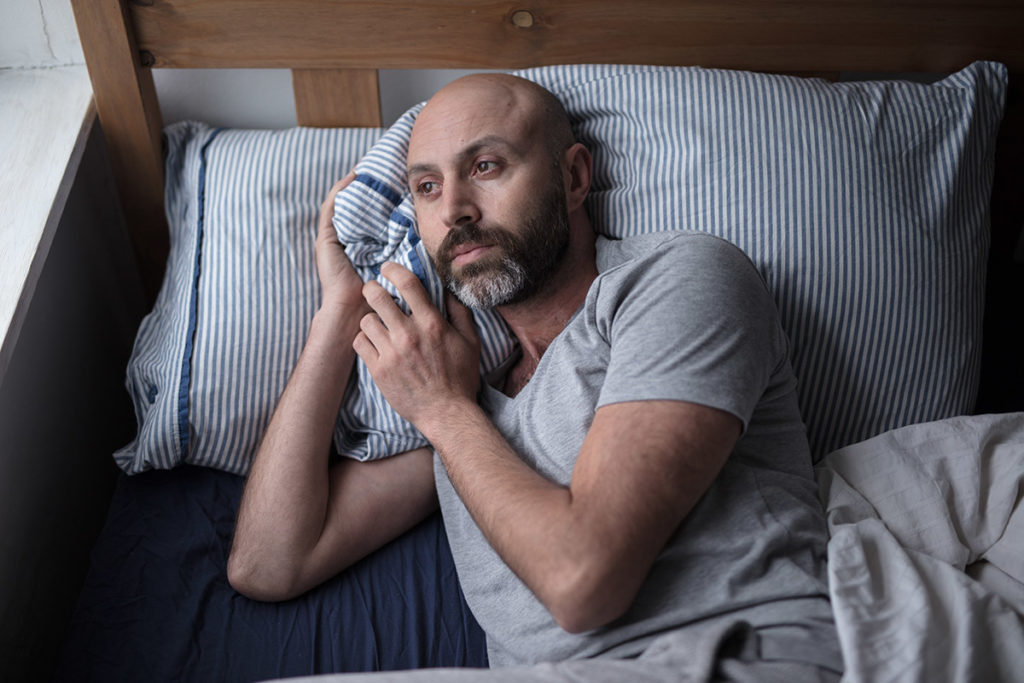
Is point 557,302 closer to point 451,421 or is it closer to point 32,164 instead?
point 451,421

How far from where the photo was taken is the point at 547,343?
136 centimetres

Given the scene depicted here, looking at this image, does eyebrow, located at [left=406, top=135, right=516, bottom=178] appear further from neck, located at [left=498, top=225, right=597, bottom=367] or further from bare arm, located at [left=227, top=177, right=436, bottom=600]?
bare arm, located at [left=227, top=177, right=436, bottom=600]

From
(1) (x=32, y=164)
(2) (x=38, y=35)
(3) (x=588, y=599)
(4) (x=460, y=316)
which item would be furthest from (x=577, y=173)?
(2) (x=38, y=35)

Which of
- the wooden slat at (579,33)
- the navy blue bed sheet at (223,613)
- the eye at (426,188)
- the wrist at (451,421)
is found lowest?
the navy blue bed sheet at (223,613)

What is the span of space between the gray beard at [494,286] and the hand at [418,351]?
0.07 metres

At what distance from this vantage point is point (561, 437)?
3.77 ft

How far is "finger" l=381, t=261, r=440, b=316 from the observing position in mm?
1342

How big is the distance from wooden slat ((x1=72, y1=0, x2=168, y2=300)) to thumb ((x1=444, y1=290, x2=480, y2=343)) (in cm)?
61

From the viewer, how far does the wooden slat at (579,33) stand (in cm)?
143

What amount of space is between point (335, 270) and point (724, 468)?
28.2 inches

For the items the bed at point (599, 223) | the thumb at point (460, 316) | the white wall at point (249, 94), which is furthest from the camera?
the white wall at point (249, 94)

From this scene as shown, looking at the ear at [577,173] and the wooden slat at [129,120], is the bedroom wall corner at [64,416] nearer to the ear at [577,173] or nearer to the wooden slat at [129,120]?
the wooden slat at [129,120]

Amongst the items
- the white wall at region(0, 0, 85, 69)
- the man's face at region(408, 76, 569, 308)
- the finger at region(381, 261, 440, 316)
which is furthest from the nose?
the white wall at region(0, 0, 85, 69)

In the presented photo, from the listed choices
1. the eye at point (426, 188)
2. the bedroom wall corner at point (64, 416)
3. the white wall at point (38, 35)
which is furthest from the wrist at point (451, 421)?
the white wall at point (38, 35)
